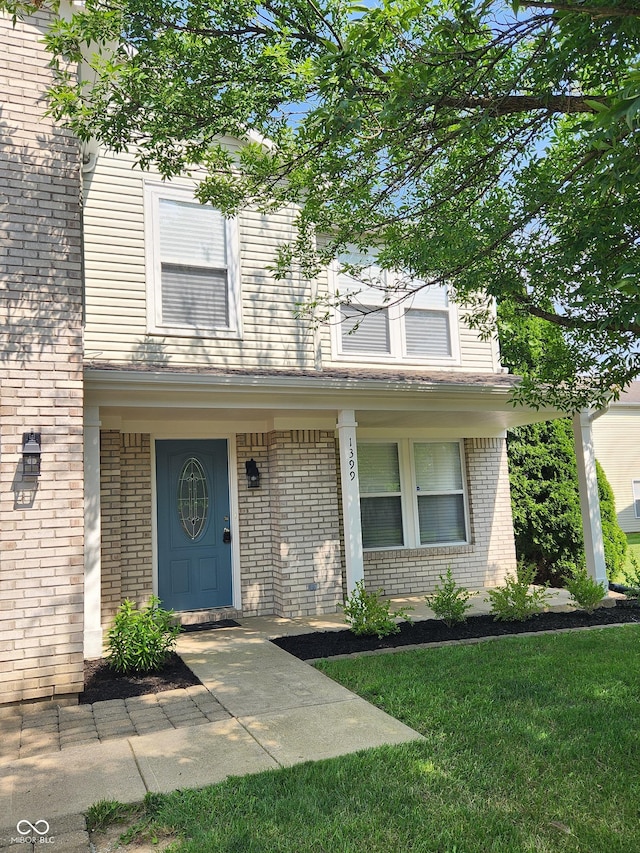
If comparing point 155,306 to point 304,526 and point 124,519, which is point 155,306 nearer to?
point 124,519

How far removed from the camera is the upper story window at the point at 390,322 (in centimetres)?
974

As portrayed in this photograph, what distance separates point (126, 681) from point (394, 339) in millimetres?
6348

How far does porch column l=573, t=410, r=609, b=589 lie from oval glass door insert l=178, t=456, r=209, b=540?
216 inches

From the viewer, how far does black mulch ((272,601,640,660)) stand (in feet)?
22.9

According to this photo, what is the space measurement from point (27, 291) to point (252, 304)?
3625 millimetres

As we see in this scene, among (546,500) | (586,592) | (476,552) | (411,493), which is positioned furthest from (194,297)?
(546,500)

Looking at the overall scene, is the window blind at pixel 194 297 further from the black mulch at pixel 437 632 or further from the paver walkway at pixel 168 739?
the paver walkway at pixel 168 739

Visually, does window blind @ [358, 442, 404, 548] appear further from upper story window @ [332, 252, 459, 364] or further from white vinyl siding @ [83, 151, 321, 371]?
white vinyl siding @ [83, 151, 321, 371]

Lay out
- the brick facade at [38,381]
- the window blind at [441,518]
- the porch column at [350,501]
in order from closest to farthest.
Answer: the brick facade at [38,381]
the porch column at [350,501]
the window blind at [441,518]

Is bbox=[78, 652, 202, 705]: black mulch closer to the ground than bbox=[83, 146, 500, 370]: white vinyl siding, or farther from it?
closer to the ground

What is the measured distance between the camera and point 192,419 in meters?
8.61

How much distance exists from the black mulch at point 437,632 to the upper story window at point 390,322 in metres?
4.07

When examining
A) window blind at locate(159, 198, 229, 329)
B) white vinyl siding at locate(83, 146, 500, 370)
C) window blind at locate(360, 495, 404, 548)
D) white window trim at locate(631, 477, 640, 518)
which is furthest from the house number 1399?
white window trim at locate(631, 477, 640, 518)

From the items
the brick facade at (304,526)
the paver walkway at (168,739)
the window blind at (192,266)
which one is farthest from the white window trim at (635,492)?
the paver walkway at (168,739)
